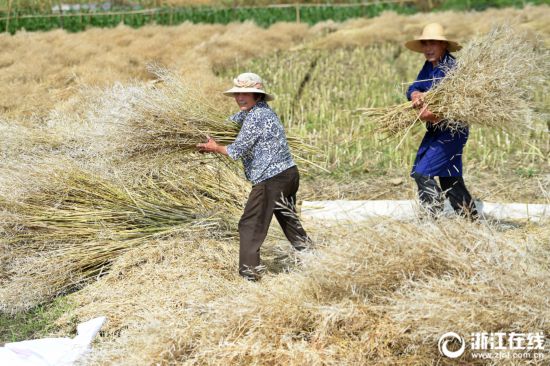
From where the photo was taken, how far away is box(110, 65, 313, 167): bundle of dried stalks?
4.20 metres

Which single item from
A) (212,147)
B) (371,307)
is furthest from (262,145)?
(371,307)

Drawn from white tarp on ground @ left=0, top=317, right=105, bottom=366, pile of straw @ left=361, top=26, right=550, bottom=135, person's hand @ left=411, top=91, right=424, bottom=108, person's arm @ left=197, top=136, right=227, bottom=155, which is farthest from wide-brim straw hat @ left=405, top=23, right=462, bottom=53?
white tarp on ground @ left=0, top=317, right=105, bottom=366

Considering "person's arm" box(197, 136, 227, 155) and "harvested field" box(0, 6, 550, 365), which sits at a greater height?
"person's arm" box(197, 136, 227, 155)

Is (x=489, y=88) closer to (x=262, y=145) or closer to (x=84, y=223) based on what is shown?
(x=262, y=145)

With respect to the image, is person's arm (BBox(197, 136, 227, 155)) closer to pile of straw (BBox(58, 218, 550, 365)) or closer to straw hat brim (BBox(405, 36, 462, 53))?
pile of straw (BBox(58, 218, 550, 365))

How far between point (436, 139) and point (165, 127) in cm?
163

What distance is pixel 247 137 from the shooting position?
12.7ft

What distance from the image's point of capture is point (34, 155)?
473cm

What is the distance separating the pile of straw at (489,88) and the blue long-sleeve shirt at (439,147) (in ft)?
0.24

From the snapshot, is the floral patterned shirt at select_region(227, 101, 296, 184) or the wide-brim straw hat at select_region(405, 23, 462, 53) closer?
the floral patterned shirt at select_region(227, 101, 296, 184)

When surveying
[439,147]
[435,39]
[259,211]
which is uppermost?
[435,39]

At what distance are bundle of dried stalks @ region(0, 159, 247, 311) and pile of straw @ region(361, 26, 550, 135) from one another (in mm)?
1573

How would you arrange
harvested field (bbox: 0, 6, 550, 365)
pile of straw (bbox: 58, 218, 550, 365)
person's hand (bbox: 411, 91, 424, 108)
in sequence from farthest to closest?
person's hand (bbox: 411, 91, 424, 108) → harvested field (bbox: 0, 6, 550, 365) → pile of straw (bbox: 58, 218, 550, 365)

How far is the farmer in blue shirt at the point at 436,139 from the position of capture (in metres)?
4.20
